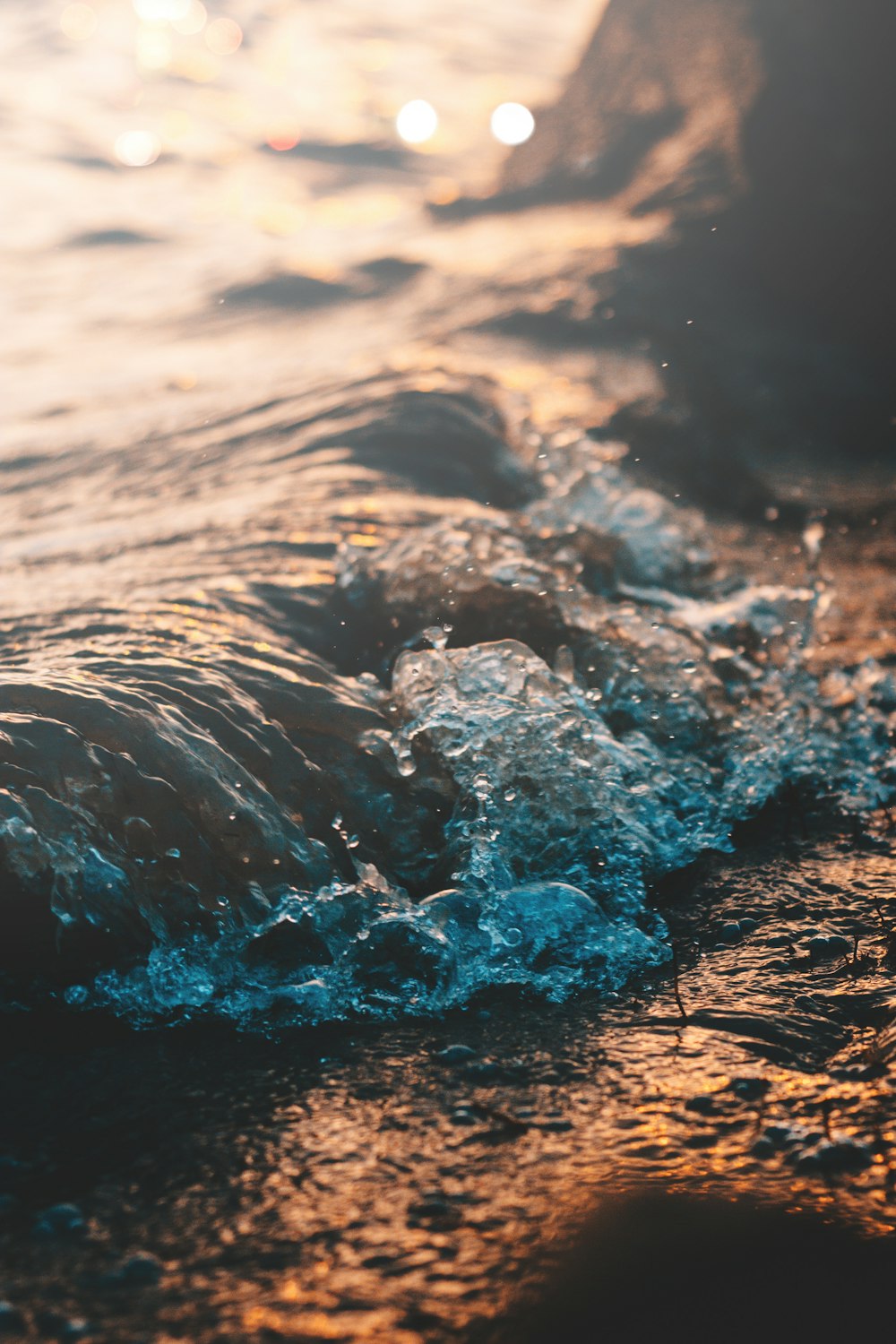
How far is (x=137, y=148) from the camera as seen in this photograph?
1073 cm

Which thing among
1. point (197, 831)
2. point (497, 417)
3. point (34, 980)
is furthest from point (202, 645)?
point (497, 417)

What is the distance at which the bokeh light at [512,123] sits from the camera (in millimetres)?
7500

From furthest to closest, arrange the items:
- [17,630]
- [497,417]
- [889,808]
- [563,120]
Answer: [563,120]
[497,417]
[17,630]
[889,808]

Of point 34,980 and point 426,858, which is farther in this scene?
point 426,858

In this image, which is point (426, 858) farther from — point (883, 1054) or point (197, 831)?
point (883, 1054)

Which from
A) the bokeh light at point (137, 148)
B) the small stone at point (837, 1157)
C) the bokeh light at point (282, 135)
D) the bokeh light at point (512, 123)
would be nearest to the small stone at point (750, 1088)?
the small stone at point (837, 1157)

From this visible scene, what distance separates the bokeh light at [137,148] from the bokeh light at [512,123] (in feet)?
10.7

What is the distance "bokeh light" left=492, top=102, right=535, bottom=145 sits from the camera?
7.50m

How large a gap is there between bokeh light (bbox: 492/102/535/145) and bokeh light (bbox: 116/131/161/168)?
128 inches

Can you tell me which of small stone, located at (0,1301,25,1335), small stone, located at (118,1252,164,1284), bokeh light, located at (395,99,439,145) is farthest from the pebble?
bokeh light, located at (395,99,439,145)

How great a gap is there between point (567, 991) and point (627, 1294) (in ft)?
2.25

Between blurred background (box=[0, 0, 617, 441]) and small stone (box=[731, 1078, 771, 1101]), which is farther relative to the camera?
blurred background (box=[0, 0, 617, 441])

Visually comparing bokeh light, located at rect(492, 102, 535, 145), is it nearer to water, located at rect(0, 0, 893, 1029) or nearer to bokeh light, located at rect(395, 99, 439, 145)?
bokeh light, located at rect(395, 99, 439, 145)

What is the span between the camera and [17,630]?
2.92 m
